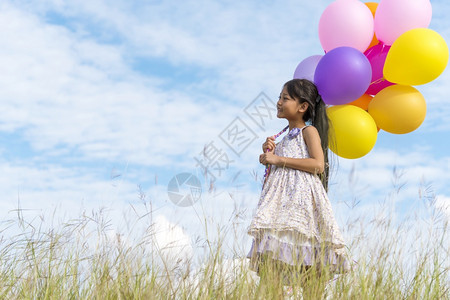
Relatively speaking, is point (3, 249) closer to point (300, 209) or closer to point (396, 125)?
point (300, 209)

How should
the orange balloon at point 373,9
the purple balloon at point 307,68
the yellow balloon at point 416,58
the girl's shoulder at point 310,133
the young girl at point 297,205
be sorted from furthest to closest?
the orange balloon at point 373,9 → the purple balloon at point 307,68 → the yellow balloon at point 416,58 → the girl's shoulder at point 310,133 → the young girl at point 297,205

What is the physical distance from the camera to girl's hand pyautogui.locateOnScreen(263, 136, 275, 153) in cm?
299

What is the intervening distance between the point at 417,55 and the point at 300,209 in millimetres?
1477

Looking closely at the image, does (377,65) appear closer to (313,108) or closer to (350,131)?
(350,131)

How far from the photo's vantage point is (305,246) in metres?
2.61

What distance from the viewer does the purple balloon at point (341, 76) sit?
309 cm

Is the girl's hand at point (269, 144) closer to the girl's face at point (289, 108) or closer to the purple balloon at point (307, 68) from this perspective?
the girl's face at point (289, 108)

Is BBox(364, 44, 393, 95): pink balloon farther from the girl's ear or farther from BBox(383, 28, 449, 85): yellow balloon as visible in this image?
the girl's ear

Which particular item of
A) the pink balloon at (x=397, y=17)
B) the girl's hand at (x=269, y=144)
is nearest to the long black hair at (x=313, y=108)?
the girl's hand at (x=269, y=144)

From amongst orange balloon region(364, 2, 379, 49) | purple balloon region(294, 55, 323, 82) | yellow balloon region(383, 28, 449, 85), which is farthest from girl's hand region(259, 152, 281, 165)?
orange balloon region(364, 2, 379, 49)

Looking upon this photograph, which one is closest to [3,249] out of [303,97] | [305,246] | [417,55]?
[305,246]

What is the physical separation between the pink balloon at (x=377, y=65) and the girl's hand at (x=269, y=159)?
129cm

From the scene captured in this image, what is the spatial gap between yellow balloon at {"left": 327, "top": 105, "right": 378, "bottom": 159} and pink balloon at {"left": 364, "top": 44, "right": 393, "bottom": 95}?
1.62 ft

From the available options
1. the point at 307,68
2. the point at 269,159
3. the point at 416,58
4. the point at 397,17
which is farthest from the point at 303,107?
the point at 397,17
